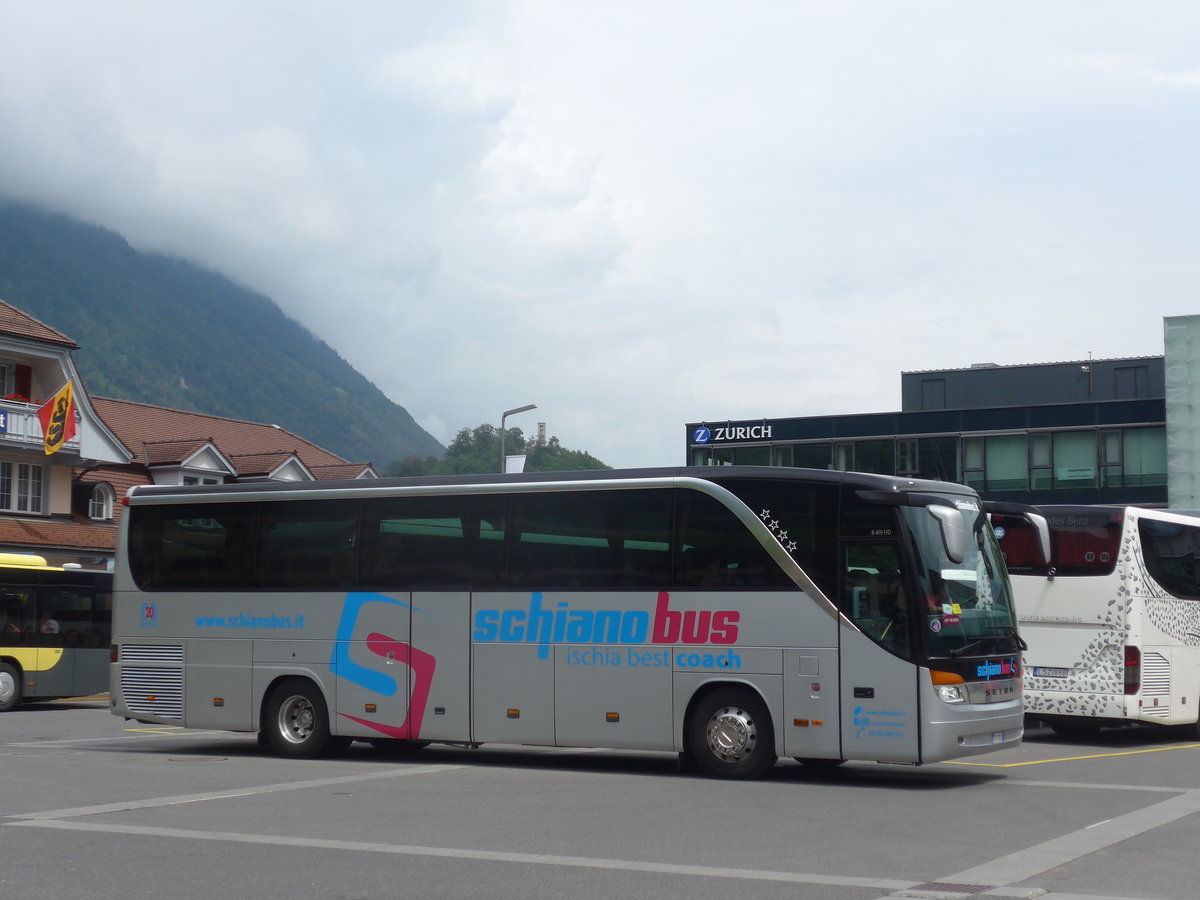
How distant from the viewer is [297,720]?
722 inches

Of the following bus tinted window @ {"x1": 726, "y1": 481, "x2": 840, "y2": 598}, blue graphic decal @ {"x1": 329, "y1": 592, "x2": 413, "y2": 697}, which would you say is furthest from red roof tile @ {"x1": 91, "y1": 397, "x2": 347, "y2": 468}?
bus tinted window @ {"x1": 726, "y1": 481, "x2": 840, "y2": 598}

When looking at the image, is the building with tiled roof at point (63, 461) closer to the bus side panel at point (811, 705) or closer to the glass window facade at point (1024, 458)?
the glass window facade at point (1024, 458)

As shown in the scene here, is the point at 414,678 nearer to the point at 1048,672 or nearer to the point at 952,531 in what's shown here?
the point at 952,531

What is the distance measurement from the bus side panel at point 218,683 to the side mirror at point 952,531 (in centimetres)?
851

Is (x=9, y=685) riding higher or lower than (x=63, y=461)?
lower

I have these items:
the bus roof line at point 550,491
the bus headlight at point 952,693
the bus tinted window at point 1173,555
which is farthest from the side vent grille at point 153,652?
the bus tinted window at point 1173,555

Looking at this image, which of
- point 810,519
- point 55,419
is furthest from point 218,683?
point 55,419

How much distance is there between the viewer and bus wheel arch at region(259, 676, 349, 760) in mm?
18031

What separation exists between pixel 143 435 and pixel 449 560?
1590 inches

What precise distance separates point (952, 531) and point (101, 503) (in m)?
38.9

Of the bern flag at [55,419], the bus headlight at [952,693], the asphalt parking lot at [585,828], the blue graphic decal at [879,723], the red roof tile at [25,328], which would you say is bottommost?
the asphalt parking lot at [585,828]

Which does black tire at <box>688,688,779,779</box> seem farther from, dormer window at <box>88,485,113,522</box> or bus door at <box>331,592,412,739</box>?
dormer window at <box>88,485,113,522</box>

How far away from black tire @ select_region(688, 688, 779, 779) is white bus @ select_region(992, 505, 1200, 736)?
5713 millimetres

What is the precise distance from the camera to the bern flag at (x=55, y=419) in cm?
4394
